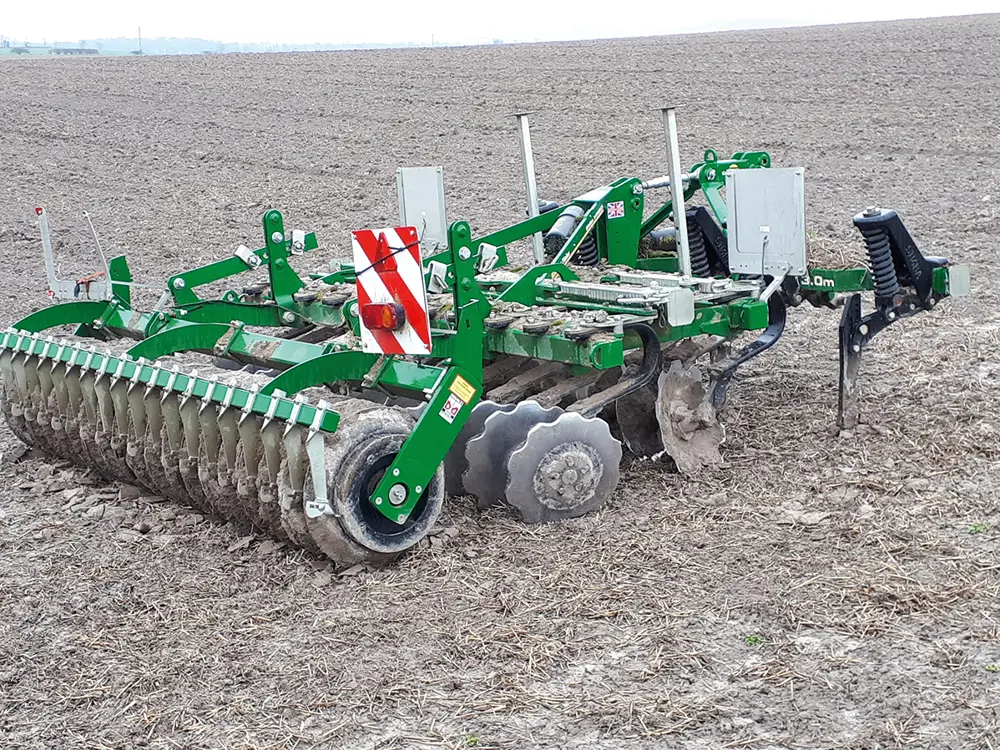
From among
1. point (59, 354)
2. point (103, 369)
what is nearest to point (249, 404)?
point (103, 369)

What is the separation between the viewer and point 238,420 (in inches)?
197

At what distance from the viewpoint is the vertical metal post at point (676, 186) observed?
581 cm

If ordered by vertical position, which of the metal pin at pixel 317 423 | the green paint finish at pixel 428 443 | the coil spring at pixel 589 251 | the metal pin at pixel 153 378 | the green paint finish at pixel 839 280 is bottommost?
the green paint finish at pixel 428 443

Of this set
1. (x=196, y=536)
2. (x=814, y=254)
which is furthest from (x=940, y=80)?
(x=196, y=536)

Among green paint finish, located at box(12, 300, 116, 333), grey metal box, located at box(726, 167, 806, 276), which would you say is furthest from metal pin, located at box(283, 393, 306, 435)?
grey metal box, located at box(726, 167, 806, 276)

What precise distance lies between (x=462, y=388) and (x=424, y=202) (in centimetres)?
214

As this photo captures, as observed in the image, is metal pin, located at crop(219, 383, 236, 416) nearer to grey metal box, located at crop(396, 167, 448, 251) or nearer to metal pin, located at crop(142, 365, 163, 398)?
metal pin, located at crop(142, 365, 163, 398)

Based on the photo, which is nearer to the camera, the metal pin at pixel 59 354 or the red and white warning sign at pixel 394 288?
the red and white warning sign at pixel 394 288

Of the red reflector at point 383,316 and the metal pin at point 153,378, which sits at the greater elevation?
the red reflector at point 383,316

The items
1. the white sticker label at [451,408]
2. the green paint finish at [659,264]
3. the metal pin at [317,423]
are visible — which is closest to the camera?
the metal pin at [317,423]

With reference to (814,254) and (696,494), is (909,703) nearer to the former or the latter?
(696,494)

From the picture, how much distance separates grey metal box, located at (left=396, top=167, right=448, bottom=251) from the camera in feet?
22.1

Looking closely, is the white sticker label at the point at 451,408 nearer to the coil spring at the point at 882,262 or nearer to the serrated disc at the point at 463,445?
the serrated disc at the point at 463,445

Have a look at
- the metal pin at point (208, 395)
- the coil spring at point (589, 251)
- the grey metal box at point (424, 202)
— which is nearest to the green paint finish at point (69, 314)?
the grey metal box at point (424, 202)
